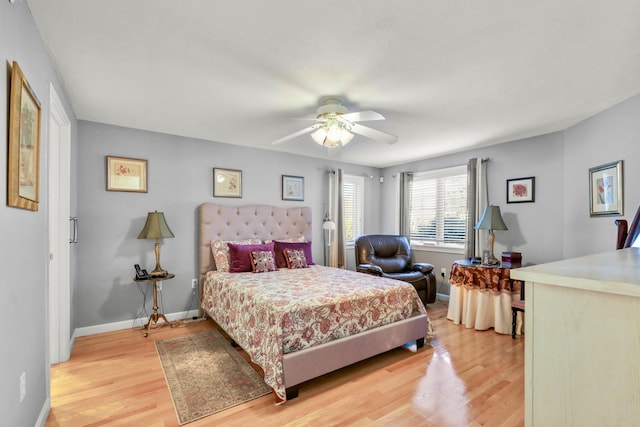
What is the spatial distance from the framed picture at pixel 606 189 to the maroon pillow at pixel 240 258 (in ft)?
12.6

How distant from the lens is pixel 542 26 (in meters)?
1.76

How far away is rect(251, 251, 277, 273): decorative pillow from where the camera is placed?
3.81 metres

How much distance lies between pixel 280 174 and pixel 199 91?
231cm

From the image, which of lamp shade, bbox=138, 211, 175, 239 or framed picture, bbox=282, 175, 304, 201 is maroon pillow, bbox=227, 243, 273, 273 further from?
framed picture, bbox=282, 175, 304, 201

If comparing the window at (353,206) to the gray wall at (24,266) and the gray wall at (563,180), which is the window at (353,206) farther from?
the gray wall at (24,266)

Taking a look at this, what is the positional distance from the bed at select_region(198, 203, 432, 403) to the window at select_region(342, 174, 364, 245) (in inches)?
74.6

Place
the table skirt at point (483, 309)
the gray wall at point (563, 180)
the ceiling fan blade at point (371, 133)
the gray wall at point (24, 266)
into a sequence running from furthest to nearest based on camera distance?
the table skirt at point (483, 309)
the ceiling fan blade at point (371, 133)
the gray wall at point (563, 180)
the gray wall at point (24, 266)

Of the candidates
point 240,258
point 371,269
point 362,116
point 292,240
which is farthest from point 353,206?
point 362,116

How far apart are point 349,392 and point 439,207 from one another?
3.73m

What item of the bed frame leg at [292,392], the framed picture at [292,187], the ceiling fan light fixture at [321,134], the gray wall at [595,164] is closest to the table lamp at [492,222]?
the gray wall at [595,164]

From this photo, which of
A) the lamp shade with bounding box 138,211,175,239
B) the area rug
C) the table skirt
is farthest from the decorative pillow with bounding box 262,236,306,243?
the table skirt

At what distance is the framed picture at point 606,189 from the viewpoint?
286 centimetres

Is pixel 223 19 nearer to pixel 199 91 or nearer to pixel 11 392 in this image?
pixel 199 91

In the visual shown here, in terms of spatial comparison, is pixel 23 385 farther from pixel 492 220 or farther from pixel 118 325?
pixel 492 220
